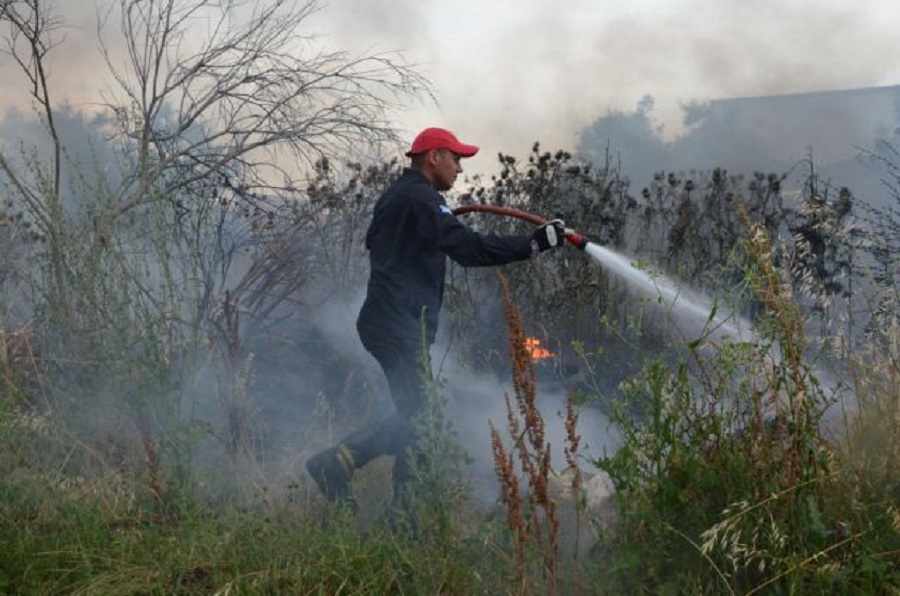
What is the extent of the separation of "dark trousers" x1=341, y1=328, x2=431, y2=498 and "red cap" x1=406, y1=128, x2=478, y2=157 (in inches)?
32.4

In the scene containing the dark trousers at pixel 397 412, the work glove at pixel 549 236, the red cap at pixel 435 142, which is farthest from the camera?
the red cap at pixel 435 142

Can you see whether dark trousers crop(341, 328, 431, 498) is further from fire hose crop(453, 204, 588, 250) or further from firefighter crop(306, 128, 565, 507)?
fire hose crop(453, 204, 588, 250)

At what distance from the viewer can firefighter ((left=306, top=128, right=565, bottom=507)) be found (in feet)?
13.8

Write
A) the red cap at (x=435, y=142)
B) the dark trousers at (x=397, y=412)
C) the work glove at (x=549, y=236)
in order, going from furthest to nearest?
the red cap at (x=435, y=142)
the dark trousers at (x=397, y=412)
the work glove at (x=549, y=236)

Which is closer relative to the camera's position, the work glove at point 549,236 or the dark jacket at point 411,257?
the work glove at point 549,236

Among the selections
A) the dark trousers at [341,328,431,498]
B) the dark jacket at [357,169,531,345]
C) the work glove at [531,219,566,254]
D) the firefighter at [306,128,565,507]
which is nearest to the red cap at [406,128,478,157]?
the firefighter at [306,128,565,507]

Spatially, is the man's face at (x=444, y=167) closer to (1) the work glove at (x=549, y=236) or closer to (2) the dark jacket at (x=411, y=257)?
(2) the dark jacket at (x=411, y=257)

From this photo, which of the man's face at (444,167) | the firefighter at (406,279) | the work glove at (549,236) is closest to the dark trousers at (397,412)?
the firefighter at (406,279)

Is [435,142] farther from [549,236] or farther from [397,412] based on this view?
[397,412]

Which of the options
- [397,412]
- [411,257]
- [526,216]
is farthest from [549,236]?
[397,412]

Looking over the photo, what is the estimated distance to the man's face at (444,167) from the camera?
455cm

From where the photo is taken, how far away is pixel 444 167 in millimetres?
4559

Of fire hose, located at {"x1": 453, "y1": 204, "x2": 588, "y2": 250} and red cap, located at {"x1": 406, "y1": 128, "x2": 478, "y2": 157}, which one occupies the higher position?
red cap, located at {"x1": 406, "y1": 128, "x2": 478, "y2": 157}

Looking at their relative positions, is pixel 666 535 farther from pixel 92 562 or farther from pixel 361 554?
pixel 92 562
